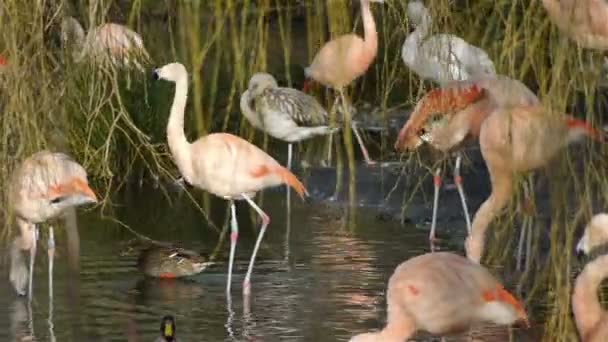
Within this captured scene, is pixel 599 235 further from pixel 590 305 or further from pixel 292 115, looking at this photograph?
pixel 292 115

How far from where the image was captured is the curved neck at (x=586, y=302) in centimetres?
446

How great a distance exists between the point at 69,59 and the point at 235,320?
5.30 m

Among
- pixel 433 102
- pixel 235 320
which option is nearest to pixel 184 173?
pixel 235 320

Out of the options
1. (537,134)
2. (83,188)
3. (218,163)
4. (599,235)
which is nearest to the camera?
(537,134)

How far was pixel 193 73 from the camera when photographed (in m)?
2.67

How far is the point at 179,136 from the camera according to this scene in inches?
339

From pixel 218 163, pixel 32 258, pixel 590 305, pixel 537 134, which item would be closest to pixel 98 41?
pixel 537 134

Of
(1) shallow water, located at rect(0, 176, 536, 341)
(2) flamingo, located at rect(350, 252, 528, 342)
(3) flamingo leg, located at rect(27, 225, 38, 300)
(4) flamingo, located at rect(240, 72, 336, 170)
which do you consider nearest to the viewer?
(2) flamingo, located at rect(350, 252, 528, 342)

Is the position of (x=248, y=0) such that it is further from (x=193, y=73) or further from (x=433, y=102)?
(x=433, y=102)

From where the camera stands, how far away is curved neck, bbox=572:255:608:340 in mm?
4457

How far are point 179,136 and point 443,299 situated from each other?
3.35 meters

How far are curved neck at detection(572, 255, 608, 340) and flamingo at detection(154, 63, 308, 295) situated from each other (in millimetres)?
3516

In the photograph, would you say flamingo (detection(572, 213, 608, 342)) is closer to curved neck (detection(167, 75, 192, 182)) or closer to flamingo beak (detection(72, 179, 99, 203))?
flamingo beak (detection(72, 179, 99, 203))

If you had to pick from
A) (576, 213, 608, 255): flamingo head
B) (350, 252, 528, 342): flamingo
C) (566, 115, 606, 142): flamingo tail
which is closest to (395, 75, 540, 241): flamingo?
(576, 213, 608, 255): flamingo head
